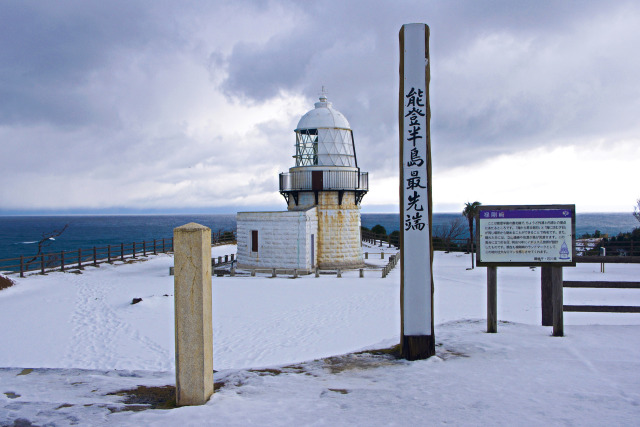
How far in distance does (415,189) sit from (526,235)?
1899mm

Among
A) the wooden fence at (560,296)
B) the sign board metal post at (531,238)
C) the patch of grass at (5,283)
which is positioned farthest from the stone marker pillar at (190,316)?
the patch of grass at (5,283)

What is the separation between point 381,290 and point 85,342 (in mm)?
9787

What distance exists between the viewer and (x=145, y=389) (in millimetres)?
4879

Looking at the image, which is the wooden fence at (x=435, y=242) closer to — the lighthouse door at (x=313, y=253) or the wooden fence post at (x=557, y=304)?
the lighthouse door at (x=313, y=253)

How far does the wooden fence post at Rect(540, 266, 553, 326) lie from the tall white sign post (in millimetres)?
2194

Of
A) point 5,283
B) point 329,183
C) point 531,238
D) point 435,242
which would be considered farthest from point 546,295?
point 435,242

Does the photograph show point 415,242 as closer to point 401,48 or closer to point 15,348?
point 401,48

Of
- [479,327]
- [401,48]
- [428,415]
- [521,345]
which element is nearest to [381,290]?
[479,327]

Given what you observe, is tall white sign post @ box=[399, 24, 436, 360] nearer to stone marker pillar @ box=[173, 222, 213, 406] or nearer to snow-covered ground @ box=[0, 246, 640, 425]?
snow-covered ground @ box=[0, 246, 640, 425]

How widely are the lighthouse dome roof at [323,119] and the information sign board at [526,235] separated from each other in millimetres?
17480

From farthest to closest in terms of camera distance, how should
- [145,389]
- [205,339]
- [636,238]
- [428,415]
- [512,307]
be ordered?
[636,238] < [512,307] < [145,389] < [205,339] < [428,415]

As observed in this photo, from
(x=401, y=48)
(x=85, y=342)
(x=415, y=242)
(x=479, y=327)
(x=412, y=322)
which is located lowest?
(x=85, y=342)

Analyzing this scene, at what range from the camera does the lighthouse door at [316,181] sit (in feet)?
73.7

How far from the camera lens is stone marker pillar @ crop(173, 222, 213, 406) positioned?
4.25 metres
